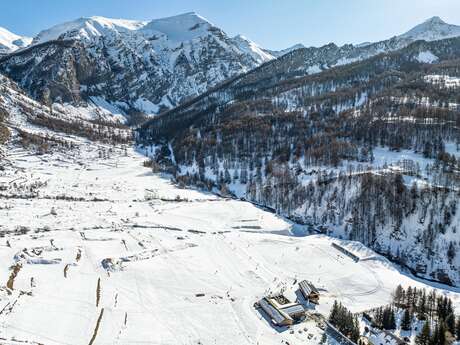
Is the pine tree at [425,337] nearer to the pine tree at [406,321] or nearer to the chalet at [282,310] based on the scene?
the pine tree at [406,321]

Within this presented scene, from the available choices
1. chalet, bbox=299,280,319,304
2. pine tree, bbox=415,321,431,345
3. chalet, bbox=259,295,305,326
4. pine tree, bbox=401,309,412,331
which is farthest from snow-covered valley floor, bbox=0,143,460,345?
pine tree, bbox=415,321,431,345

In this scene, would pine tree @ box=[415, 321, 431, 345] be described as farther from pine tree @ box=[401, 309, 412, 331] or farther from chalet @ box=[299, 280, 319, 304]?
chalet @ box=[299, 280, 319, 304]

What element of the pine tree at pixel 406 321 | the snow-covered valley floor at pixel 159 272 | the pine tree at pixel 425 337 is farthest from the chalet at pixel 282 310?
the pine tree at pixel 425 337

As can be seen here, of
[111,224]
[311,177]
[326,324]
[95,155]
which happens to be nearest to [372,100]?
[311,177]

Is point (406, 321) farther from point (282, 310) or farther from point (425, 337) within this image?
point (282, 310)

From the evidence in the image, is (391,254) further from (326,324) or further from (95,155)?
(95,155)

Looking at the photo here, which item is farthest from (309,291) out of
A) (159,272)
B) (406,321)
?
(159,272)

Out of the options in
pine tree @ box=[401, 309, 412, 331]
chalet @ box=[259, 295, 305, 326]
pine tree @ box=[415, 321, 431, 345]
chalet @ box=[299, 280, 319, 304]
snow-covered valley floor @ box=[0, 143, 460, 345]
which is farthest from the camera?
chalet @ box=[299, 280, 319, 304]
